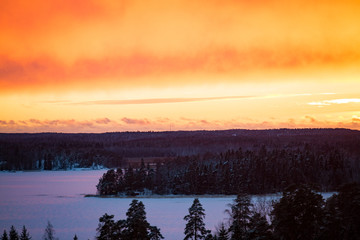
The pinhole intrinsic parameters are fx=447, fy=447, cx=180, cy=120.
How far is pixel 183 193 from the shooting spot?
252 ft

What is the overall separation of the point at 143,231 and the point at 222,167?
194ft

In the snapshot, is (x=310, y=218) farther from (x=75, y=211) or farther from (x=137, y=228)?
(x=75, y=211)

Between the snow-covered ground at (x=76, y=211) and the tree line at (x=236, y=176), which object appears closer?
the snow-covered ground at (x=76, y=211)

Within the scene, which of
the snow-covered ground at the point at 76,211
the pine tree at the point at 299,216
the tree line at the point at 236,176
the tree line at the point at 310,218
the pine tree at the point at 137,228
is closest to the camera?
the tree line at the point at 310,218

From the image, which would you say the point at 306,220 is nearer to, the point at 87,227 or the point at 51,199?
the point at 87,227

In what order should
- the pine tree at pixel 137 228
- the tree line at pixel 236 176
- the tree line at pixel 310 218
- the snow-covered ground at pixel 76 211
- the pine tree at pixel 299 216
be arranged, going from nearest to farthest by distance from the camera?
the tree line at pixel 310 218
the pine tree at pixel 299 216
the pine tree at pixel 137 228
the snow-covered ground at pixel 76 211
the tree line at pixel 236 176

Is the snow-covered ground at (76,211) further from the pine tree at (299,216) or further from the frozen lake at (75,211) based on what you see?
the pine tree at (299,216)

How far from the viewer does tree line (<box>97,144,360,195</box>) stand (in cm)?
7650

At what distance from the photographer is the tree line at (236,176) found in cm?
7650

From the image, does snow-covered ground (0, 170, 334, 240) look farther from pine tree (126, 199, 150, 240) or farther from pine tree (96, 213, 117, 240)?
pine tree (96, 213, 117, 240)

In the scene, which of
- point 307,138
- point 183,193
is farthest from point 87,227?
point 307,138

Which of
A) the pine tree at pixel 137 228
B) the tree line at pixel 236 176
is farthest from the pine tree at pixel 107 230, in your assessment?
the tree line at pixel 236 176

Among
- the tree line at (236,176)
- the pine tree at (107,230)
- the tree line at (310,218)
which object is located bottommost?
the tree line at (236,176)

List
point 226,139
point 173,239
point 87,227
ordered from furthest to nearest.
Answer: point 226,139 → point 87,227 → point 173,239
